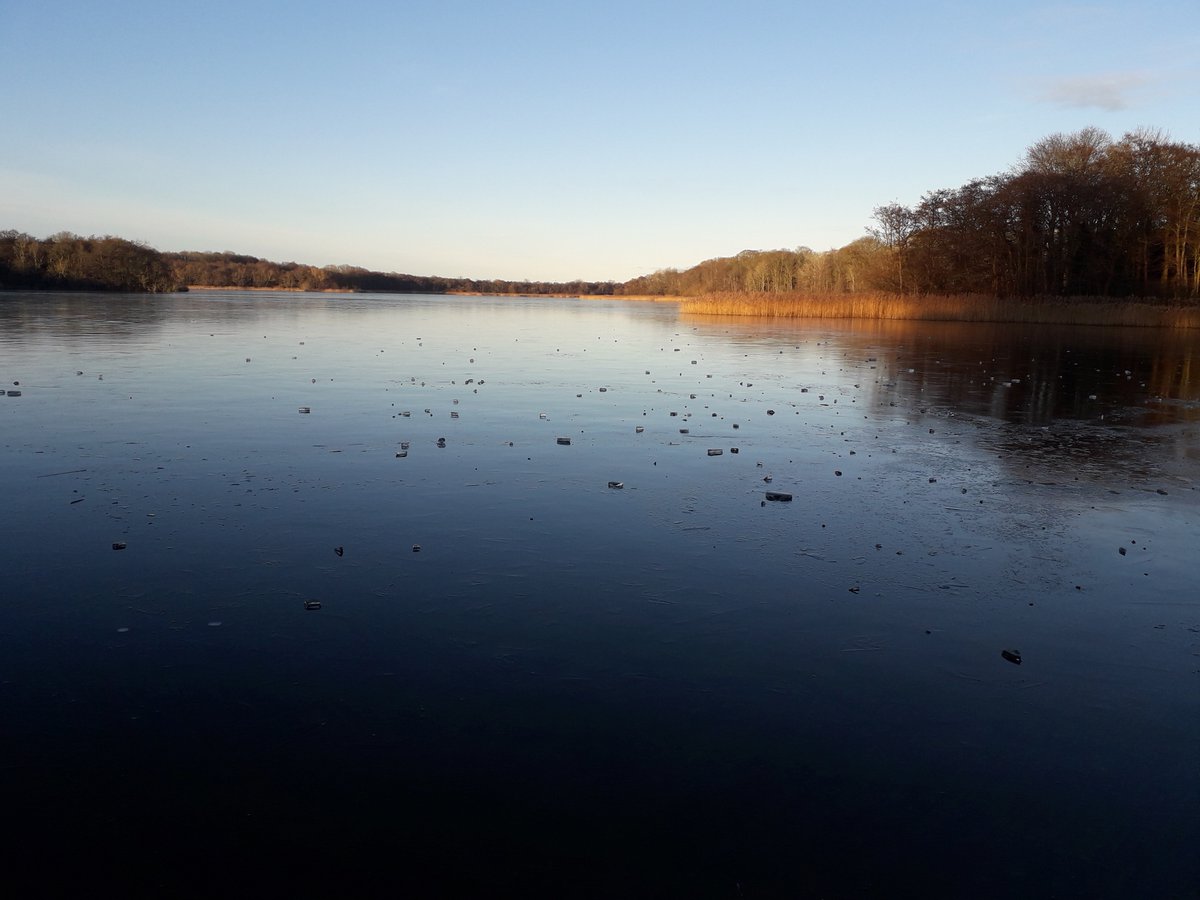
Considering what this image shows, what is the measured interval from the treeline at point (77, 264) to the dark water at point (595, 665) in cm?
8787

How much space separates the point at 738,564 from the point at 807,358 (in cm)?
2055

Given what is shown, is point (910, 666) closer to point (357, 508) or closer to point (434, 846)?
point (434, 846)

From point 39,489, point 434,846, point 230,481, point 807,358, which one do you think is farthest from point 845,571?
point 807,358

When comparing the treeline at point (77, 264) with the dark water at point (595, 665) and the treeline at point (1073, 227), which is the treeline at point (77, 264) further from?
the dark water at point (595, 665)

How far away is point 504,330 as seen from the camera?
41438 millimetres

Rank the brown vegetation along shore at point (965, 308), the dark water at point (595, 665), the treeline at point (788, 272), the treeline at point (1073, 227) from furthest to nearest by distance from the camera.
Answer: the treeline at point (788, 272) → the treeline at point (1073, 227) → the brown vegetation along shore at point (965, 308) → the dark water at point (595, 665)

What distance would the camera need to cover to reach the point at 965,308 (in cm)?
5156

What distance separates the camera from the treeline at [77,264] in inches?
3241

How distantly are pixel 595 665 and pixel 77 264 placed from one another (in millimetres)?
100877

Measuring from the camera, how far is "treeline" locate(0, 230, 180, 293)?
3241 inches

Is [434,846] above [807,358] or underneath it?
underneath

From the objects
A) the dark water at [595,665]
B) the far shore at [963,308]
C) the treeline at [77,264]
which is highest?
the treeline at [77,264]

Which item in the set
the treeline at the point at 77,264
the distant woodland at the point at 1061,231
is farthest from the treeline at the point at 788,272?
the treeline at the point at 77,264

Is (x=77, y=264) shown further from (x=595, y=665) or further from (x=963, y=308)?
(x=595, y=665)
